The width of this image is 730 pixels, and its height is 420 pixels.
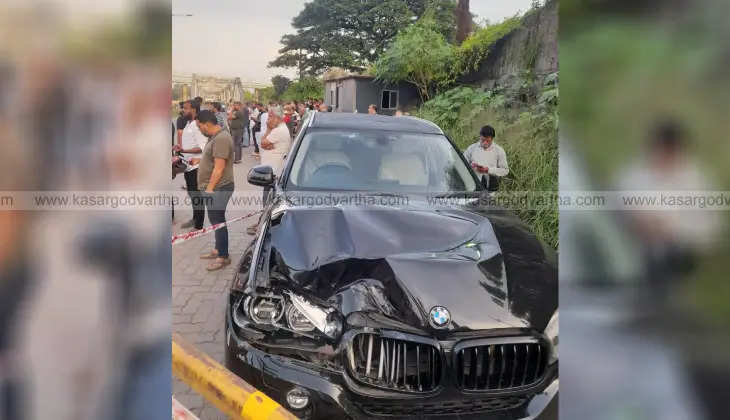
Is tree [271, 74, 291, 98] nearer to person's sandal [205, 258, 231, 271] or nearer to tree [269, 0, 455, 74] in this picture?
tree [269, 0, 455, 74]

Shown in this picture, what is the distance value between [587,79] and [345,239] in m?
1.48

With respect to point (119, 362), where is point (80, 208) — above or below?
above

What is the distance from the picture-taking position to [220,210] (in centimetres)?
507

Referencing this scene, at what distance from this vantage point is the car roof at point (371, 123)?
3568 mm

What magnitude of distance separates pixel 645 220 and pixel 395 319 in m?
1.11

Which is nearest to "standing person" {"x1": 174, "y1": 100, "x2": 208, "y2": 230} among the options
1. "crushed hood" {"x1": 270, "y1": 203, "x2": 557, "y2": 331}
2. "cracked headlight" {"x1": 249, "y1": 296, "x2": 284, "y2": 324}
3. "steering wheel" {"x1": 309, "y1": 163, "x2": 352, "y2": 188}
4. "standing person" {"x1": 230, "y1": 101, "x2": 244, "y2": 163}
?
"standing person" {"x1": 230, "y1": 101, "x2": 244, "y2": 163}

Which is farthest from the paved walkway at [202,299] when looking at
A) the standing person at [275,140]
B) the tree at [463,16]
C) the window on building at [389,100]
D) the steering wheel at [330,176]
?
the window on building at [389,100]

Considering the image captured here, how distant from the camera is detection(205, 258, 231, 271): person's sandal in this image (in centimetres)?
480

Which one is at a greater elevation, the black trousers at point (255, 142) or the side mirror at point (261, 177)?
the black trousers at point (255, 142)

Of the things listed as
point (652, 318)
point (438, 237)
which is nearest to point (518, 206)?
point (438, 237)

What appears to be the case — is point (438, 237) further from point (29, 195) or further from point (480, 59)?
point (480, 59)

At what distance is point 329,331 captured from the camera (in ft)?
5.98

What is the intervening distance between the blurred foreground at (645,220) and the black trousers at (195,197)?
496cm

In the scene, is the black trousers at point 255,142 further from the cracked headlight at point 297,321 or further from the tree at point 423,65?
the cracked headlight at point 297,321
